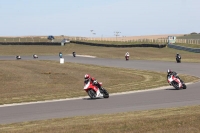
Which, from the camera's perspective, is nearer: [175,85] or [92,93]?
[92,93]

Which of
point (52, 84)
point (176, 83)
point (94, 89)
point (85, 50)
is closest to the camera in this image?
point (94, 89)

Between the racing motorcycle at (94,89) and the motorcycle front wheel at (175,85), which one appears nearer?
the racing motorcycle at (94,89)

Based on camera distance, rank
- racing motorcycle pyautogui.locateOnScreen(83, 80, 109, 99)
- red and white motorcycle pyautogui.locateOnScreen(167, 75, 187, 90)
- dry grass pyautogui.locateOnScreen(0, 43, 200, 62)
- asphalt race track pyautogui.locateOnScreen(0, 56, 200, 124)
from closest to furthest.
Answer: asphalt race track pyautogui.locateOnScreen(0, 56, 200, 124) → racing motorcycle pyautogui.locateOnScreen(83, 80, 109, 99) → red and white motorcycle pyautogui.locateOnScreen(167, 75, 187, 90) → dry grass pyautogui.locateOnScreen(0, 43, 200, 62)

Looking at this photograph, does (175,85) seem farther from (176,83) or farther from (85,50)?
(85,50)

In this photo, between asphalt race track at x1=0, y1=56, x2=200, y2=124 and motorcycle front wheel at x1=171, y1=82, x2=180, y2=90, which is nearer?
asphalt race track at x1=0, y1=56, x2=200, y2=124

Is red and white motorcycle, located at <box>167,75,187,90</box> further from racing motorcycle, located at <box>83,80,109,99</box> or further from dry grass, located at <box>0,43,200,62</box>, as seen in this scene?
dry grass, located at <box>0,43,200,62</box>

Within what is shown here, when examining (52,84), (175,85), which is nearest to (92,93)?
(175,85)

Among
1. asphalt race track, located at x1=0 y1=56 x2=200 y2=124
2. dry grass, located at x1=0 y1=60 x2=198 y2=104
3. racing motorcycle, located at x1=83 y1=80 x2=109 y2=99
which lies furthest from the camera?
dry grass, located at x1=0 y1=60 x2=198 y2=104

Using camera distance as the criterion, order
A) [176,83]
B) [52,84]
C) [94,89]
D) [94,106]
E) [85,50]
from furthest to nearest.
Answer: [85,50] → [52,84] → [176,83] → [94,89] → [94,106]

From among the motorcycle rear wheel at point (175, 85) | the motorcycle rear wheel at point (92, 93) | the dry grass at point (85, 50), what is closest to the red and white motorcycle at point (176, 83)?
the motorcycle rear wheel at point (175, 85)

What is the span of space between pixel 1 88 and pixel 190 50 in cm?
4567

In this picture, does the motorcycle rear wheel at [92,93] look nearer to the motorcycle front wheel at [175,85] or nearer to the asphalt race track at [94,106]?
the asphalt race track at [94,106]

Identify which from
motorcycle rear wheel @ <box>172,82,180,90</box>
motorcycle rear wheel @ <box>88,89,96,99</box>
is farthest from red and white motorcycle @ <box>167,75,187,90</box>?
motorcycle rear wheel @ <box>88,89,96,99</box>

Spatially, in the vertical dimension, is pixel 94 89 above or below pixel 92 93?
above
